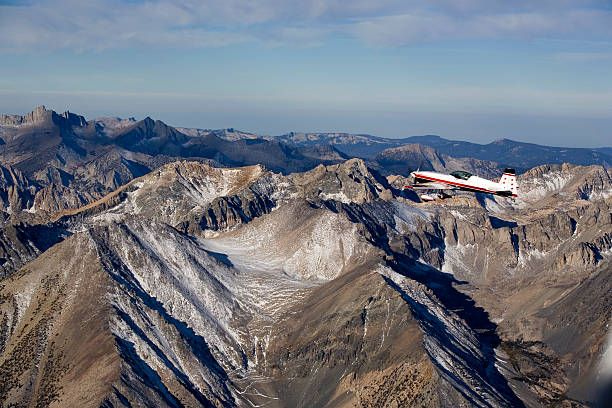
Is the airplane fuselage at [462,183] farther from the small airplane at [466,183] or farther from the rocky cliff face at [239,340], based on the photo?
the rocky cliff face at [239,340]

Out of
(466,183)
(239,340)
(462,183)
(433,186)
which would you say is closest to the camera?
(466,183)

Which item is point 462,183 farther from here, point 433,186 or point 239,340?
point 239,340

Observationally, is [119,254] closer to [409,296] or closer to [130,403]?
[130,403]

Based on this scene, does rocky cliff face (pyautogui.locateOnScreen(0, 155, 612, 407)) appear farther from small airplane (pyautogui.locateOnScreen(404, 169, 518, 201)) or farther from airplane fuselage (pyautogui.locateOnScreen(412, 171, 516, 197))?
airplane fuselage (pyautogui.locateOnScreen(412, 171, 516, 197))

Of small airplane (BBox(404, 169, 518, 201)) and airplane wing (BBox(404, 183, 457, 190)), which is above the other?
small airplane (BBox(404, 169, 518, 201))

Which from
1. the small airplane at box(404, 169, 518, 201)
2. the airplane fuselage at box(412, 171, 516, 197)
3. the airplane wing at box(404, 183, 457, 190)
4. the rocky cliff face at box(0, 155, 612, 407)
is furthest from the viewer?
the airplane wing at box(404, 183, 457, 190)

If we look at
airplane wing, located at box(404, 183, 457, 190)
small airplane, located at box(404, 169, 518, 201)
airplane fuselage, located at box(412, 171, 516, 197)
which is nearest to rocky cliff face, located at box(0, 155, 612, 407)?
airplane wing, located at box(404, 183, 457, 190)

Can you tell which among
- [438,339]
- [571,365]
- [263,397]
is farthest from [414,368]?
[571,365]

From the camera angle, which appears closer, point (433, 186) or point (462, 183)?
point (462, 183)

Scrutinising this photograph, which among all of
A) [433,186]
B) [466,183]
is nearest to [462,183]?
[466,183]
